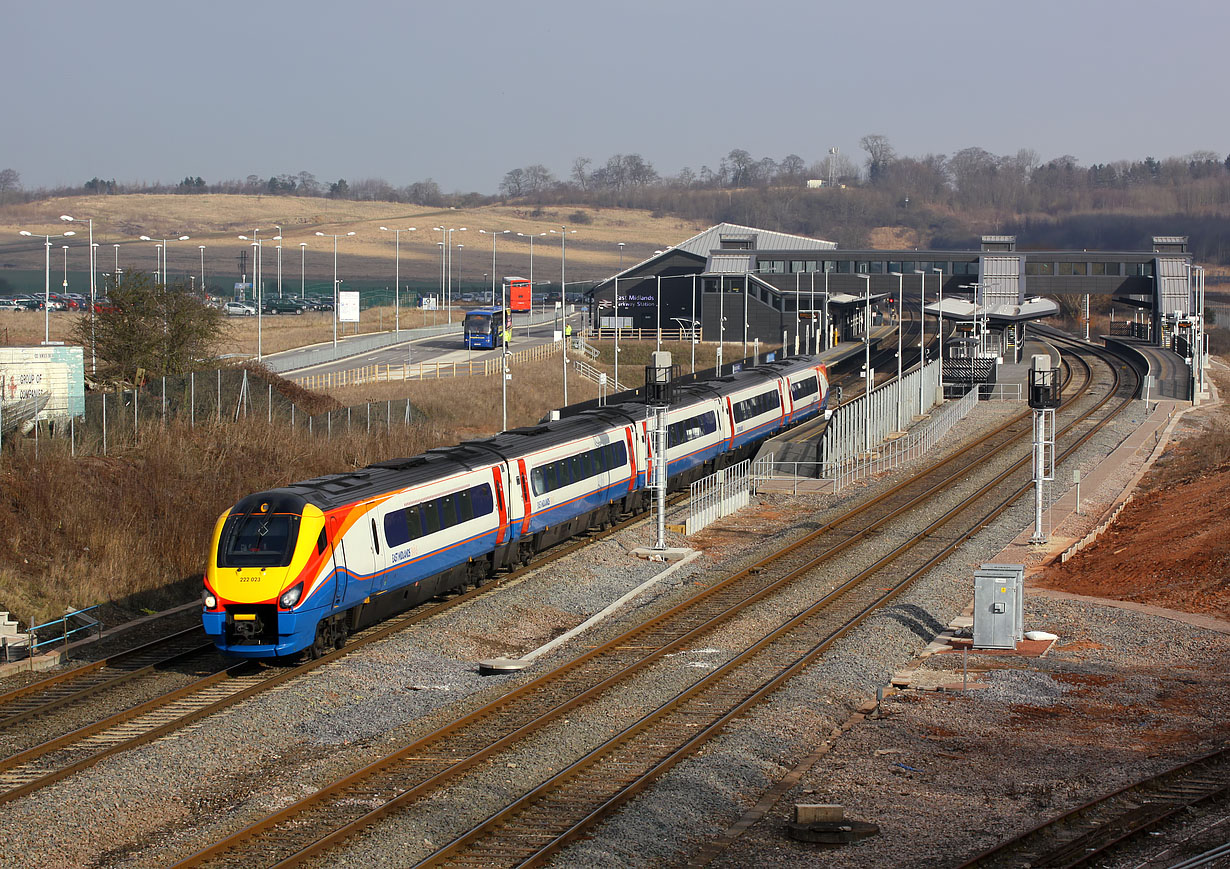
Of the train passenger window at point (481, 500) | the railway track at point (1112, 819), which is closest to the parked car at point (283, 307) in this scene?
the train passenger window at point (481, 500)

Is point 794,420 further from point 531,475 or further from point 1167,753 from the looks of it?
point 1167,753

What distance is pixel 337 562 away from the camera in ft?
69.9

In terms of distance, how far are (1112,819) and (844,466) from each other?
1229 inches

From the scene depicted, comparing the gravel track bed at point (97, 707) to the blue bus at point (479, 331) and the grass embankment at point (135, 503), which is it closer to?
the grass embankment at point (135, 503)

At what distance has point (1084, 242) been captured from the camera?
440ft

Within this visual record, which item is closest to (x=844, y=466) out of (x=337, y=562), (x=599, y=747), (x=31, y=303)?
(x=337, y=562)

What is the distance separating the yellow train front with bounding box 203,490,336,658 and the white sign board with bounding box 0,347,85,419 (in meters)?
17.6

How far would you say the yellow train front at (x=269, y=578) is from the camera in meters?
20.2

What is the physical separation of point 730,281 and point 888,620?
241 ft

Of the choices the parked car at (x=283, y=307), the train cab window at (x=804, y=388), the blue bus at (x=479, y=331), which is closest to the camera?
the train cab window at (x=804, y=388)

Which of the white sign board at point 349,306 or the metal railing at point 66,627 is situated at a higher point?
the white sign board at point 349,306

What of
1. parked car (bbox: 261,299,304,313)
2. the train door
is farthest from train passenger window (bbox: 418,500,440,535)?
parked car (bbox: 261,299,304,313)

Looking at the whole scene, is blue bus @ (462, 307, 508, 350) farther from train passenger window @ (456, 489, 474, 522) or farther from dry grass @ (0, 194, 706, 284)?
dry grass @ (0, 194, 706, 284)

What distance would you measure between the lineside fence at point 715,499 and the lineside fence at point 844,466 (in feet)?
7.08
